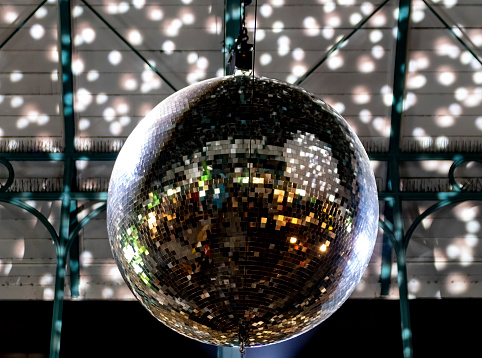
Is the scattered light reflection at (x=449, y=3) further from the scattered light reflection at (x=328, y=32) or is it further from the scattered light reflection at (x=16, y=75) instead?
the scattered light reflection at (x=16, y=75)

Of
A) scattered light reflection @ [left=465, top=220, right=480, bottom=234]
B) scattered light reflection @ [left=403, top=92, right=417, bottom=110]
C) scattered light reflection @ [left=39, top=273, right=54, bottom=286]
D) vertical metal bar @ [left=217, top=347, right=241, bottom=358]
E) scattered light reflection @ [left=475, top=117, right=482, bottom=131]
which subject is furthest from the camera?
scattered light reflection @ [left=39, top=273, right=54, bottom=286]

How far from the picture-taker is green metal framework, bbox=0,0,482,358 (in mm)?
5793

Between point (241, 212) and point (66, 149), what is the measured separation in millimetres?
5315

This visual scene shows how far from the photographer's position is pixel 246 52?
1.42 m

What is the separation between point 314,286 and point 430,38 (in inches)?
207

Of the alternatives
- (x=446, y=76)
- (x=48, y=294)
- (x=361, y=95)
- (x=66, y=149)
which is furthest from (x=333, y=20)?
(x=48, y=294)

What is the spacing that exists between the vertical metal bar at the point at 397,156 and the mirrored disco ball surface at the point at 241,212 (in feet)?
15.6

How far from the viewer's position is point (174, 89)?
6117mm

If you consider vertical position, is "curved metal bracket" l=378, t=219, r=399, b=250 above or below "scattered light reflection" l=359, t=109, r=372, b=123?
below

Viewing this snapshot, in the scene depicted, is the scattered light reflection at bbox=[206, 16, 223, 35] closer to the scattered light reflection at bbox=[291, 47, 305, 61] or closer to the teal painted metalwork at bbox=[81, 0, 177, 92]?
the teal painted metalwork at bbox=[81, 0, 177, 92]

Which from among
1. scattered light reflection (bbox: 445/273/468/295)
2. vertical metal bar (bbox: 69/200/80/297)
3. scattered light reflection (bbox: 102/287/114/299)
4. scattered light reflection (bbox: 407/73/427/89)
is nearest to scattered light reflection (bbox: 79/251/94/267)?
vertical metal bar (bbox: 69/200/80/297)

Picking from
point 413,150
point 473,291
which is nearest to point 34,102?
point 413,150

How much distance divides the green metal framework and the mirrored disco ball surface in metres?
4.58

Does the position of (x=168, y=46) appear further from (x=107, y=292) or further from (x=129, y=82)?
(x=107, y=292)
